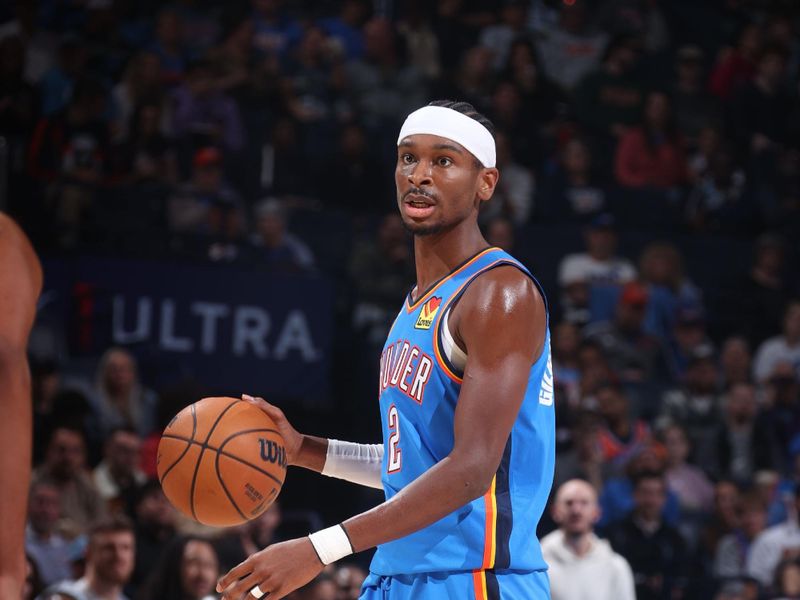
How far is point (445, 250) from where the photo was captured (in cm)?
357

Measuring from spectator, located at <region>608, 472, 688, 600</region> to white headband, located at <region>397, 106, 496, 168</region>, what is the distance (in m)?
5.18

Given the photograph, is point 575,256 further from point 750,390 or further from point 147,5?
point 147,5

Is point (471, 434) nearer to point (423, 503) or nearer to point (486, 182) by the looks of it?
point (423, 503)

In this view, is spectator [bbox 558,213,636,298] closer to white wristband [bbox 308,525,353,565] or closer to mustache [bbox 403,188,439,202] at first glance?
mustache [bbox 403,188,439,202]

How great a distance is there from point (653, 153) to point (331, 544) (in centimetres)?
951

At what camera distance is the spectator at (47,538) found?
7.13 metres

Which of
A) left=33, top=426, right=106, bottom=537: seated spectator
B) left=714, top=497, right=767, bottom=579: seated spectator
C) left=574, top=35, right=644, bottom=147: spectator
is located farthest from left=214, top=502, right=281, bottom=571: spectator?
left=574, top=35, right=644, bottom=147: spectator

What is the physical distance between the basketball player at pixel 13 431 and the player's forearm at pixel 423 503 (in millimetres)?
1180

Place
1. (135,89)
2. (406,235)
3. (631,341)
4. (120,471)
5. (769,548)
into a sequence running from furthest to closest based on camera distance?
(135,89), (631,341), (406,235), (769,548), (120,471)

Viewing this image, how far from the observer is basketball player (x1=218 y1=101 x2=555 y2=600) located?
306cm

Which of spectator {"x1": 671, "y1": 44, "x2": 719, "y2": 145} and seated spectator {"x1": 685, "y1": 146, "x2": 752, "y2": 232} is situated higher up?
spectator {"x1": 671, "y1": 44, "x2": 719, "y2": 145}

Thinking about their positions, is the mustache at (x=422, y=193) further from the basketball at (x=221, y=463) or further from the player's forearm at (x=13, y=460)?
the player's forearm at (x=13, y=460)

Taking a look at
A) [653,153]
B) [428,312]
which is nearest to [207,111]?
[653,153]

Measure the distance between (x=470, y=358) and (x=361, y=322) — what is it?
246 inches
